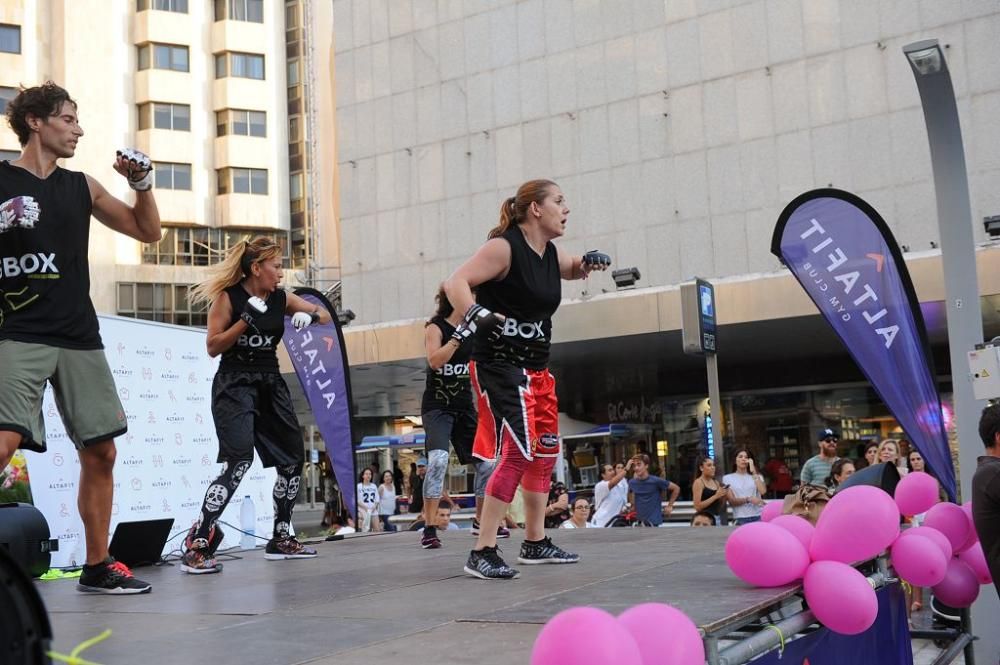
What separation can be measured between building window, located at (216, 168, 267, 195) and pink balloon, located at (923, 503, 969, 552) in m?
46.3

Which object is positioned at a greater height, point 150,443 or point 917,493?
point 150,443

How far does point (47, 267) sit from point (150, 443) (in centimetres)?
559

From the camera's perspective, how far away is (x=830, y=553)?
12.9 feet

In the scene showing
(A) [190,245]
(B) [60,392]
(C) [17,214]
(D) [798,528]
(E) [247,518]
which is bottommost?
(E) [247,518]

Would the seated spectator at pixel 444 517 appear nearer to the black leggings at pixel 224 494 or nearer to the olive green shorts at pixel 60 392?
the black leggings at pixel 224 494

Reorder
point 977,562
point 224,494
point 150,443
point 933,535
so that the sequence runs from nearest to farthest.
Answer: point 933,535 → point 977,562 → point 224,494 → point 150,443

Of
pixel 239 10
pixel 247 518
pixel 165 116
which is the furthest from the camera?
pixel 239 10

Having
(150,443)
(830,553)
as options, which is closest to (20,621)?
(830,553)

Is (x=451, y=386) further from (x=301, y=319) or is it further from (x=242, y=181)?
(x=242, y=181)

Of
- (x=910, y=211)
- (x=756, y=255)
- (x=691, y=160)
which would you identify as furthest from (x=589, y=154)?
(x=910, y=211)

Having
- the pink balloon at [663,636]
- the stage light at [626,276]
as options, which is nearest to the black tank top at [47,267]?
the pink balloon at [663,636]

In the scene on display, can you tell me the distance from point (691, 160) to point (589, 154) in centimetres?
243

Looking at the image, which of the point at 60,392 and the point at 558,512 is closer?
the point at 60,392

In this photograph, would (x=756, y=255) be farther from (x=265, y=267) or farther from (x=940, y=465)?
(x=265, y=267)
